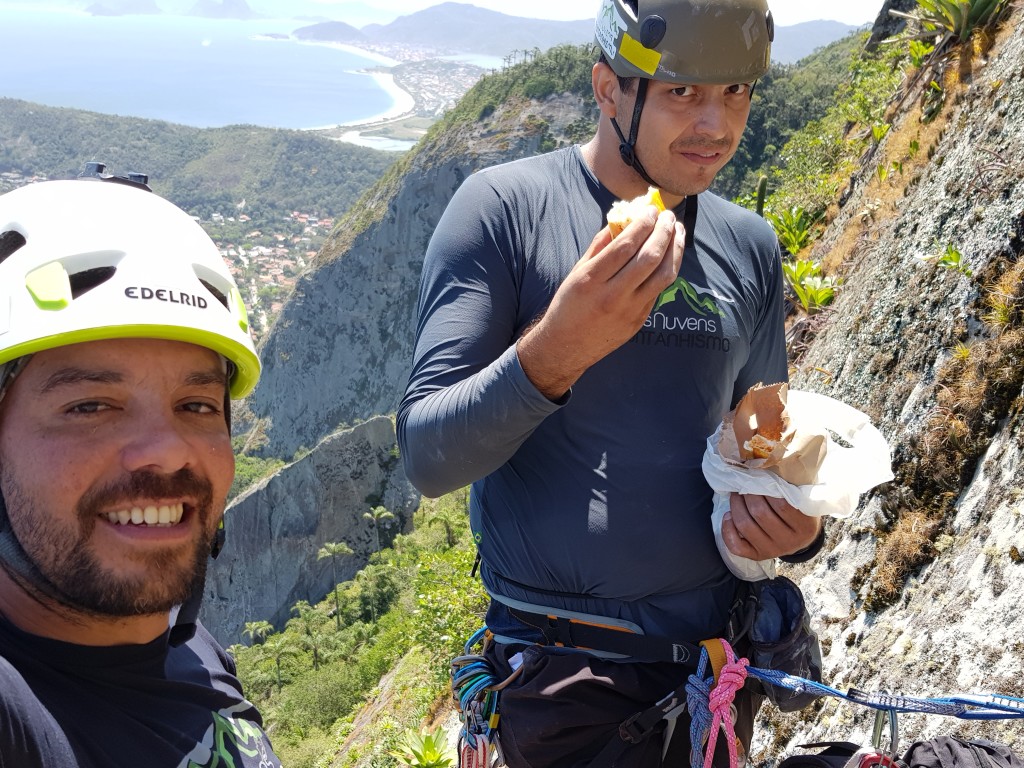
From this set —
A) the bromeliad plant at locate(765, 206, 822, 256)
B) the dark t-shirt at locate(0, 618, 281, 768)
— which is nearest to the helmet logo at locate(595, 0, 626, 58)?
the dark t-shirt at locate(0, 618, 281, 768)

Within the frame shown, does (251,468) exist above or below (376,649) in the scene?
below

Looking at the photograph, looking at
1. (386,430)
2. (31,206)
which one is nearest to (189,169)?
(386,430)

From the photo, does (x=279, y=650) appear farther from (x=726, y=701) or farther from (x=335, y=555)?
(x=726, y=701)

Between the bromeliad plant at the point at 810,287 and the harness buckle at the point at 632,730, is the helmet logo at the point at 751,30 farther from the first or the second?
the bromeliad plant at the point at 810,287

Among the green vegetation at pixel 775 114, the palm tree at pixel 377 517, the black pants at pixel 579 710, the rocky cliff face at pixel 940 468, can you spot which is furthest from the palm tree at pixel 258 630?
the black pants at pixel 579 710

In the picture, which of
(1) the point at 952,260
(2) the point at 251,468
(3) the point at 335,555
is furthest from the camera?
(2) the point at 251,468

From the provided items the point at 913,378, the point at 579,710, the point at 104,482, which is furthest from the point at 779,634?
the point at 913,378
